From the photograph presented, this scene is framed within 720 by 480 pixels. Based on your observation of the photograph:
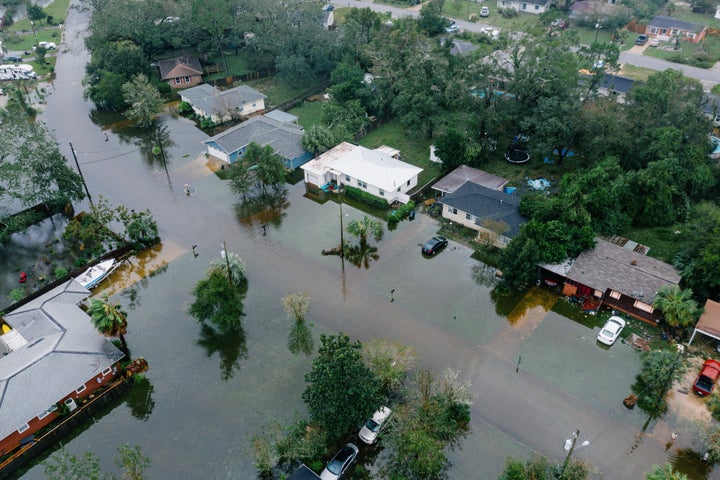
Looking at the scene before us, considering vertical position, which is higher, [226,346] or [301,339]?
[301,339]

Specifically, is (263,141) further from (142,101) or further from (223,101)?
(142,101)

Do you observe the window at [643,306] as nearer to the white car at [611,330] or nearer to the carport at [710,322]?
the white car at [611,330]

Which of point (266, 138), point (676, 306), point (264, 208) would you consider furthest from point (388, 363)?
point (266, 138)

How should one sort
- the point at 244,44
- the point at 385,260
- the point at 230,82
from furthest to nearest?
1. the point at 244,44
2. the point at 230,82
3. the point at 385,260

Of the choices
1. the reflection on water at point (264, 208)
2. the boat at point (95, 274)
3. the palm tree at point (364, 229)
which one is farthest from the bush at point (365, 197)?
the boat at point (95, 274)

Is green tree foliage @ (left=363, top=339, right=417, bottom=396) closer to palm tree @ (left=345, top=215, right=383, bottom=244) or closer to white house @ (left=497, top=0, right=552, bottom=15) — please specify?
palm tree @ (left=345, top=215, right=383, bottom=244)

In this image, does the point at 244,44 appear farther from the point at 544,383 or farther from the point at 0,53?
the point at 544,383

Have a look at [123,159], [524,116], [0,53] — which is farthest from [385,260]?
[0,53]
